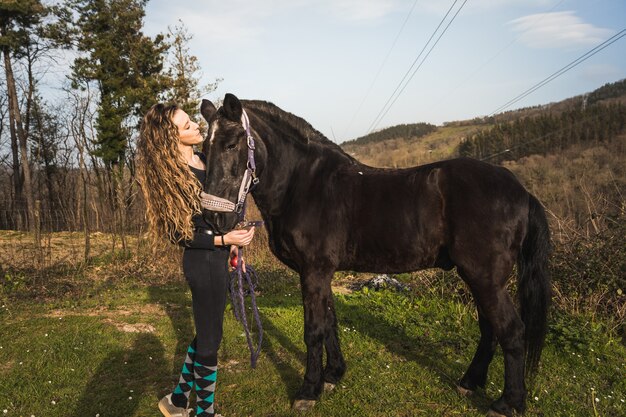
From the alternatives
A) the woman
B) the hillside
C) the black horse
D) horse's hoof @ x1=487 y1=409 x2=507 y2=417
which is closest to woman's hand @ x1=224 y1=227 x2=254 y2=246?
the woman

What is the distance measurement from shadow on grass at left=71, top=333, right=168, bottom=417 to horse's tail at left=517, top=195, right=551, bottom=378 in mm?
3096

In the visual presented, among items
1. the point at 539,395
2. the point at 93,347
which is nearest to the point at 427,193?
the point at 539,395

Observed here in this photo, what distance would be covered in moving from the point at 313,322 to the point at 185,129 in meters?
1.78

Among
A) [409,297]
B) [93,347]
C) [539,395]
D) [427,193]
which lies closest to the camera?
[427,193]

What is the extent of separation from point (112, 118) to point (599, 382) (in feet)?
70.3

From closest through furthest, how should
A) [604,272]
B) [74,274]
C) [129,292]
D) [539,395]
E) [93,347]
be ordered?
[539,395]
[93,347]
[604,272]
[129,292]
[74,274]

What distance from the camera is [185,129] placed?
2.73 meters

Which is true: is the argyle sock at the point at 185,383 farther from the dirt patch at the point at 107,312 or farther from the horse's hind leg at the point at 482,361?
the dirt patch at the point at 107,312

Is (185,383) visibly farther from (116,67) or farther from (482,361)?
(116,67)

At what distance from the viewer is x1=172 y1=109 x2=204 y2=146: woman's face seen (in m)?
2.68

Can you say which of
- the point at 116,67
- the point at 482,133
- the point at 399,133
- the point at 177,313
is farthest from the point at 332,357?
the point at 399,133

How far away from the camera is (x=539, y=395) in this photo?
340cm

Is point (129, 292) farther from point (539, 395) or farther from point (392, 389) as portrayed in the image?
point (539, 395)

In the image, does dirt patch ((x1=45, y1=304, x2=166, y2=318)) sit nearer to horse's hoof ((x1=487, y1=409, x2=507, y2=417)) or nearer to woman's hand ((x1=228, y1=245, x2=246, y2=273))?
woman's hand ((x1=228, y1=245, x2=246, y2=273))
